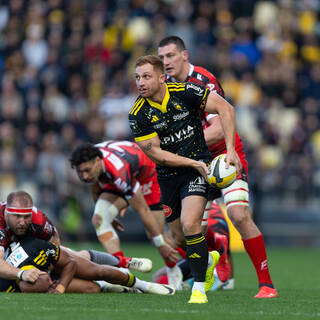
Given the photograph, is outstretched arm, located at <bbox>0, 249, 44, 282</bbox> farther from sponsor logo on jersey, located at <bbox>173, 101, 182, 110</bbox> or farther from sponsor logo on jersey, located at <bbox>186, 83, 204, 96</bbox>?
sponsor logo on jersey, located at <bbox>186, 83, 204, 96</bbox>

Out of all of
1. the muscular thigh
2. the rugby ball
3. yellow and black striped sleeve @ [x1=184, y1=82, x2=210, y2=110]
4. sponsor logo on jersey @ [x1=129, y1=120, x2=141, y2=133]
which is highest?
yellow and black striped sleeve @ [x1=184, y1=82, x2=210, y2=110]

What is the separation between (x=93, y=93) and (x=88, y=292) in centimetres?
1163

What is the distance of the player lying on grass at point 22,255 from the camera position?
7527 mm

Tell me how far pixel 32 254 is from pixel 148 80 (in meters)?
2.03

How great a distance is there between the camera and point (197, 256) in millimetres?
6840

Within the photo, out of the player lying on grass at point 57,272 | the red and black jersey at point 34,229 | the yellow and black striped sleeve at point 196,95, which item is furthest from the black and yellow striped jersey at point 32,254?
the yellow and black striped sleeve at point 196,95

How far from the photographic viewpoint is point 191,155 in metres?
7.28

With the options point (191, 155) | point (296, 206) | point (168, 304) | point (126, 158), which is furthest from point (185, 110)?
point (296, 206)

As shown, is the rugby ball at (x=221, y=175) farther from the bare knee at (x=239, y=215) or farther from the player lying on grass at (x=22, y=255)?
the player lying on grass at (x=22, y=255)

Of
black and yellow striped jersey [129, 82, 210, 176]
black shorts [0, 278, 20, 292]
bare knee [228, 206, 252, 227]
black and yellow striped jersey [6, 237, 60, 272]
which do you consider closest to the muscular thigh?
black and yellow striped jersey [6, 237, 60, 272]

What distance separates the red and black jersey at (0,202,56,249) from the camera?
25.4 ft

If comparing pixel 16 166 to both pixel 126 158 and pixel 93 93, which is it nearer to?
pixel 93 93

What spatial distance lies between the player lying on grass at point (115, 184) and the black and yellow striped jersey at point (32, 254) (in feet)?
5.33

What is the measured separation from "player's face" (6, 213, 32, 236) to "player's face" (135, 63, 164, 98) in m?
1.66
